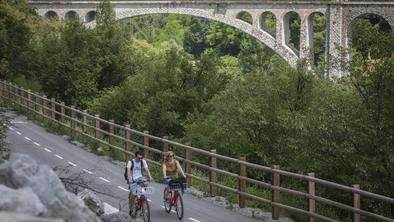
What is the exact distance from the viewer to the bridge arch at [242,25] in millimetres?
57237

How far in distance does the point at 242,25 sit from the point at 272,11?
3.90 metres

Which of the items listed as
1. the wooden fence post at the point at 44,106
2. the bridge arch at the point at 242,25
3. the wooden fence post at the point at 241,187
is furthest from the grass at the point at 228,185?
the bridge arch at the point at 242,25

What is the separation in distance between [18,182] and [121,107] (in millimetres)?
23789

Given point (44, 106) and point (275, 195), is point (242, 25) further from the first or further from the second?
point (275, 195)

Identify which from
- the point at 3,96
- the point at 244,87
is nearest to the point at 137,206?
the point at 244,87

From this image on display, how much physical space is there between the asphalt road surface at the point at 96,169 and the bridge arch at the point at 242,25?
2905 cm

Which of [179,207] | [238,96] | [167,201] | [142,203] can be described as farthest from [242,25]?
[142,203]

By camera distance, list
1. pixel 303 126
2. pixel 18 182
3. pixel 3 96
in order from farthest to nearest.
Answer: pixel 3 96 → pixel 303 126 → pixel 18 182

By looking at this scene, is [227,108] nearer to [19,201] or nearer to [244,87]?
[244,87]

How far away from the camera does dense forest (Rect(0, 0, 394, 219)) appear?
15641 mm

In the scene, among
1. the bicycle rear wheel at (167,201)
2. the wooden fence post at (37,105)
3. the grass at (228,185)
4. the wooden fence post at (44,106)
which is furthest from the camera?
the wooden fence post at (37,105)

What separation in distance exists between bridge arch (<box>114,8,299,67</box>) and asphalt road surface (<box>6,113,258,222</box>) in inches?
1144

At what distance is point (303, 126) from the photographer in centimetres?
1759

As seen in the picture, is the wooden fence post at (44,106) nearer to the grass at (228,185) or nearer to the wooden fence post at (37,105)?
the wooden fence post at (37,105)
